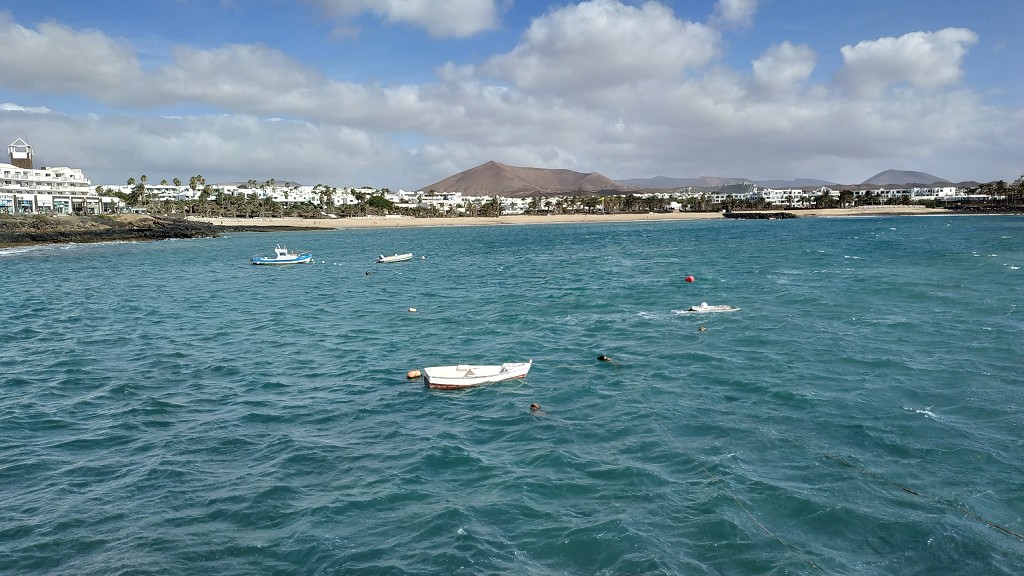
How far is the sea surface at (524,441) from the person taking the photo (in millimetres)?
12992

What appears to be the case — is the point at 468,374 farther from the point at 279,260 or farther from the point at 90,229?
the point at 90,229

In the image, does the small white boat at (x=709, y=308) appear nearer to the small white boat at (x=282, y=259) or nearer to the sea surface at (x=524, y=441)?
the sea surface at (x=524, y=441)

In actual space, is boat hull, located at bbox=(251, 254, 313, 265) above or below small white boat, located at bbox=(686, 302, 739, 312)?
above

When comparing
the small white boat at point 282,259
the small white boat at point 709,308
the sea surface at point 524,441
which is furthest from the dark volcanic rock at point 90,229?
the small white boat at point 709,308

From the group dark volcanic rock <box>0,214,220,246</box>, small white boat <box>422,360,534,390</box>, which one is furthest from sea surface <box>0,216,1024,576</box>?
dark volcanic rock <box>0,214,220,246</box>

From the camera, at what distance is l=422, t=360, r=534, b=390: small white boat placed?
75.2 feet

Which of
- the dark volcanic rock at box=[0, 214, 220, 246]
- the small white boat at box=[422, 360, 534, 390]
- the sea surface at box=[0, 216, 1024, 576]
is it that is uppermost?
the dark volcanic rock at box=[0, 214, 220, 246]

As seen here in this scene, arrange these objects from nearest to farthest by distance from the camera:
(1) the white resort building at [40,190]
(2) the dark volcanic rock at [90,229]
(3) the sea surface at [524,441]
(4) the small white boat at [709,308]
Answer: (3) the sea surface at [524,441] < (4) the small white boat at [709,308] < (2) the dark volcanic rock at [90,229] < (1) the white resort building at [40,190]

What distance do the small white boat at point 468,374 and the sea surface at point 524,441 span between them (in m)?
0.51

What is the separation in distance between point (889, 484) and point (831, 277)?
41.3 meters

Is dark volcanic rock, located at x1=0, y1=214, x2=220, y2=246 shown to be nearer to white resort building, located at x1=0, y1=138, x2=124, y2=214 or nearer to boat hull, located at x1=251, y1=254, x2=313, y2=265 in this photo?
white resort building, located at x1=0, y1=138, x2=124, y2=214

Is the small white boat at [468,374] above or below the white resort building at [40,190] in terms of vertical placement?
below

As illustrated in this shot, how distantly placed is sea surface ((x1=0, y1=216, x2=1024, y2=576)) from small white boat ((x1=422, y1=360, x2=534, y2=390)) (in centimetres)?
51

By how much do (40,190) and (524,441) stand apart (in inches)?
6391
